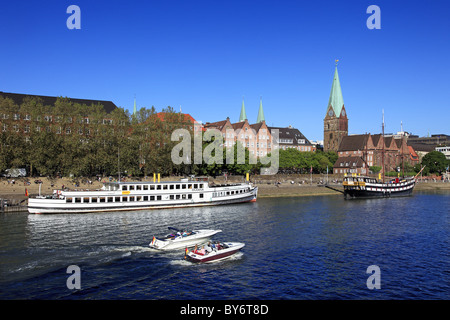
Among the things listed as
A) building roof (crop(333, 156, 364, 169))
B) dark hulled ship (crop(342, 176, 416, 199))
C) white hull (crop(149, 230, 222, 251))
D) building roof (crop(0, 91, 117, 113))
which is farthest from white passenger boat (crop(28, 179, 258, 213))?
building roof (crop(333, 156, 364, 169))

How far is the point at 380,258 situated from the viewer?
40469mm

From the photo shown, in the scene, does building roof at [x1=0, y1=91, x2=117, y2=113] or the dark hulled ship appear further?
building roof at [x1=0, y1=91, x2=117, y2=113]

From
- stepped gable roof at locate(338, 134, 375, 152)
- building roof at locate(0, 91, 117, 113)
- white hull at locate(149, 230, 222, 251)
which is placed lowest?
white hull at locate(149, 230, 222, 251)

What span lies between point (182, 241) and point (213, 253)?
581cm

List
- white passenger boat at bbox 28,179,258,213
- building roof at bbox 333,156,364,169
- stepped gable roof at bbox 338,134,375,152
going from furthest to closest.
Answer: stepped gable roof at bbox 338,134,375,152
building roof at bbox 333,156,364,169
white passenger boat at bbox 28,179,258,213

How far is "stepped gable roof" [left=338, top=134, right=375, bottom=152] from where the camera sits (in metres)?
189

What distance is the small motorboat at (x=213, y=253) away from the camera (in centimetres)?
3794

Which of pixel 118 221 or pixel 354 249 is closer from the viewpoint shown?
pixel 354 249

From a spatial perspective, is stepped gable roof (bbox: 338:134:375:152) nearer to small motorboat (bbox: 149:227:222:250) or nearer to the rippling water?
the rippling water

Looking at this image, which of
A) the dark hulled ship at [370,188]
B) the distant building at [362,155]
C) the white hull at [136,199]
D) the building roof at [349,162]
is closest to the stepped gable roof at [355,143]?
the distant building at [362,155]

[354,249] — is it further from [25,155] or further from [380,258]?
[25,155]

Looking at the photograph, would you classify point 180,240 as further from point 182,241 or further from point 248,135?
point 248,135
